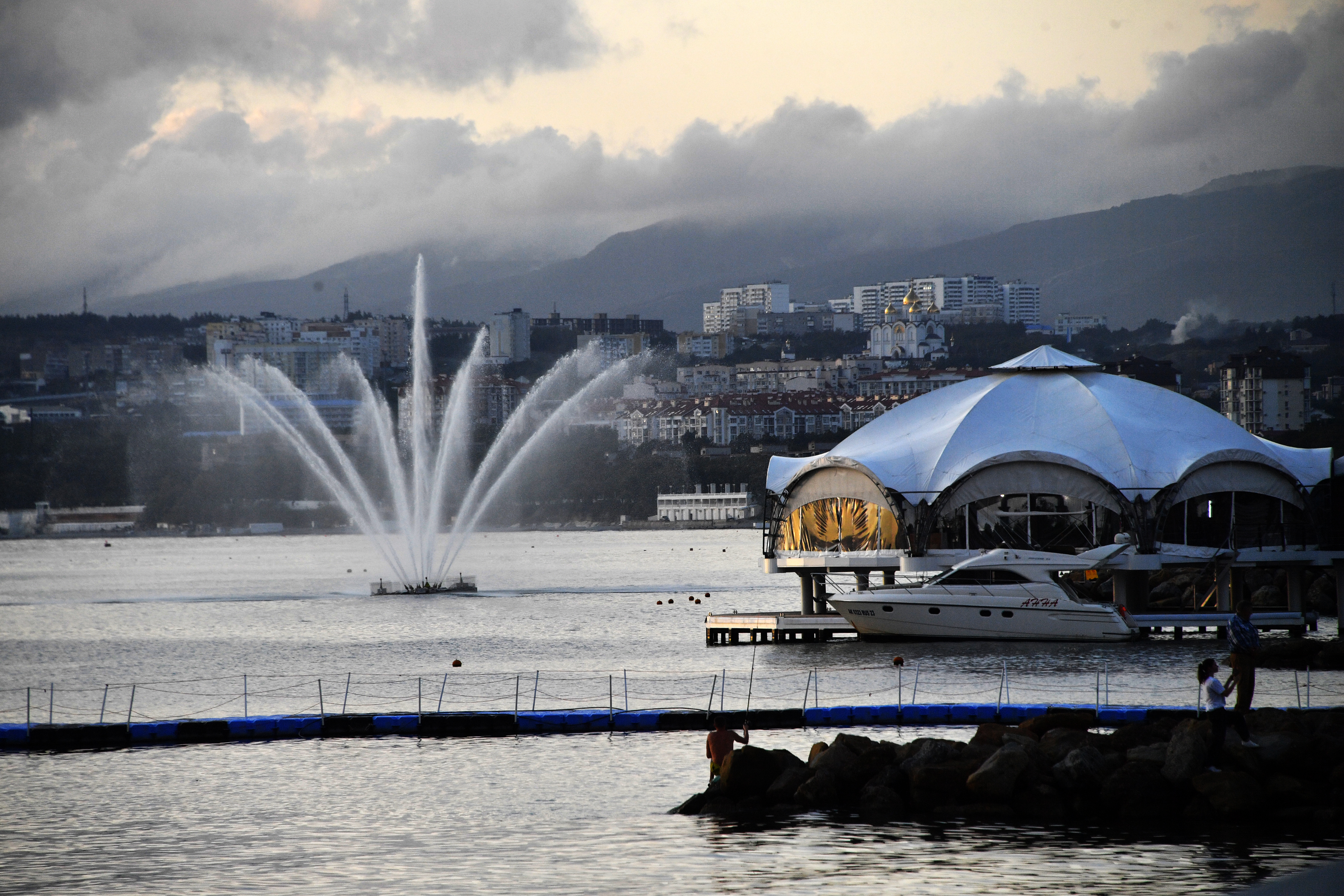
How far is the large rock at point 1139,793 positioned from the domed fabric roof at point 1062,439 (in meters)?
32.7

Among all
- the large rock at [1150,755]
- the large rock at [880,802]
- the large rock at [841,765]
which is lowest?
the large rock at [880,802]

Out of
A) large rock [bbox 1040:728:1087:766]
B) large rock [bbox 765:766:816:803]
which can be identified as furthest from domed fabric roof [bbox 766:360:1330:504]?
large rock [bbox 765:766:816:803]

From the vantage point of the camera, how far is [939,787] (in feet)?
87.5

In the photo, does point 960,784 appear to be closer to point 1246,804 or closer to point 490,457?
point 1246,804

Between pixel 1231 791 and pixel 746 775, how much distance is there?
774cm

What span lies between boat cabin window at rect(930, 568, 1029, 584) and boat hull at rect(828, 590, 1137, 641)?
0.66m

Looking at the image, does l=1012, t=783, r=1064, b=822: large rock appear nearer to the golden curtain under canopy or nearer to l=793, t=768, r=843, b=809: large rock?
l=793, t=768, r=843, b=809: large rock

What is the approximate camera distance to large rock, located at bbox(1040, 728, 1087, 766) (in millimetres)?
26875

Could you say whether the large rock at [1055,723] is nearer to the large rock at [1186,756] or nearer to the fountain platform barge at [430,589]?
the large rock at [1186,756]

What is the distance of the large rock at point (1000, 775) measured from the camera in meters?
26.3

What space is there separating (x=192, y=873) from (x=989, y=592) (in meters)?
35.4

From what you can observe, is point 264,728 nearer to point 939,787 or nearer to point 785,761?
point 785,761

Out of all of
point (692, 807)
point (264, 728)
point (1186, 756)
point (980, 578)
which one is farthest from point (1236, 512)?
point (692, 807)

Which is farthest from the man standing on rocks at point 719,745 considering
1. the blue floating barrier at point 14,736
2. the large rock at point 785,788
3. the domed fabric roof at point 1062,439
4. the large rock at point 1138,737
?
the domed fabric roof at point 1062,439
